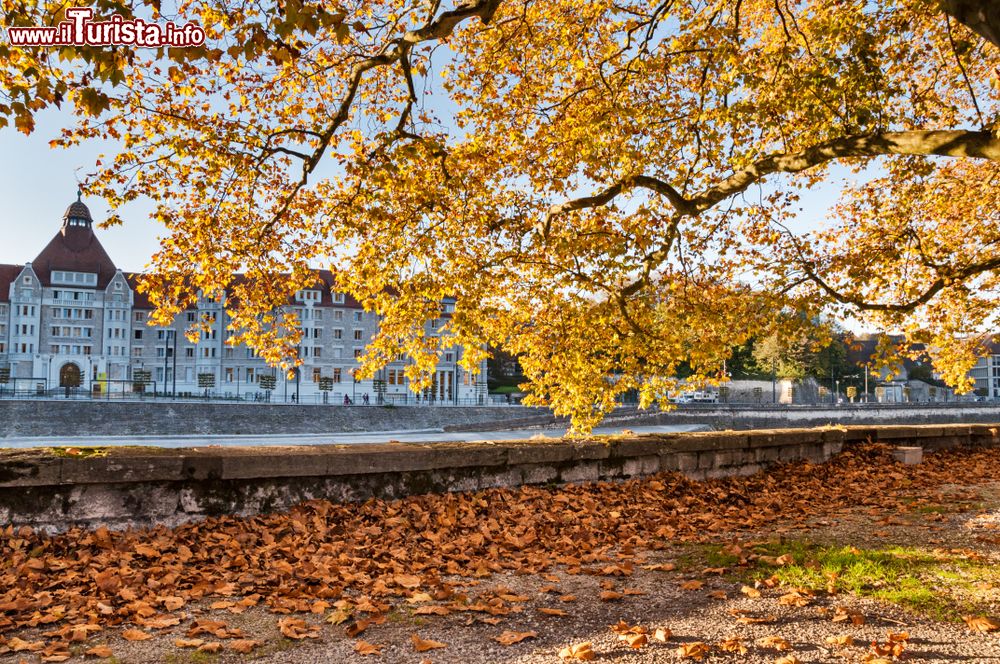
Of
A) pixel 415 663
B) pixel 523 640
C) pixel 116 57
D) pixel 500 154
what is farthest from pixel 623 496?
pixel 116 57

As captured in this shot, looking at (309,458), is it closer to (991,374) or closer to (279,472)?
(279,472)

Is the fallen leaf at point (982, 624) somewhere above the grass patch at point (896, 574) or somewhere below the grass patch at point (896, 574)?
above

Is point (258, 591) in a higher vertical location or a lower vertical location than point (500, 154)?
lower

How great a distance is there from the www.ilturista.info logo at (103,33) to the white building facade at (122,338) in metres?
61.3

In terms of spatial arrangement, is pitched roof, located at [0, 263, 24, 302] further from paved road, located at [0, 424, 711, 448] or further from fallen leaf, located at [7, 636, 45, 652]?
fallen leaf, located at [7, 636, 45, 652]

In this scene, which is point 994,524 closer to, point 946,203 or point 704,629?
point 704,629

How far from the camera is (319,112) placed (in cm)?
1068

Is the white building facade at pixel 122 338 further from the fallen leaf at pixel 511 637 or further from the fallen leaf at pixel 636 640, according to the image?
the fallen leaf at pixel 636 640

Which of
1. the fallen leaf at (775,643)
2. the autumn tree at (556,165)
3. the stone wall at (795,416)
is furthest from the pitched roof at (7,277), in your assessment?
the fallen leaf at (775,643)

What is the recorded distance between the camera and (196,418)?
44.8m

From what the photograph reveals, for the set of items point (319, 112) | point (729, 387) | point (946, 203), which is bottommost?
point (729, 387)

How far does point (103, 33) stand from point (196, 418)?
139 ft

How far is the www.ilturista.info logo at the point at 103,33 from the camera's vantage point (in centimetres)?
612

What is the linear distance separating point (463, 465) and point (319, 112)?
6.31m
